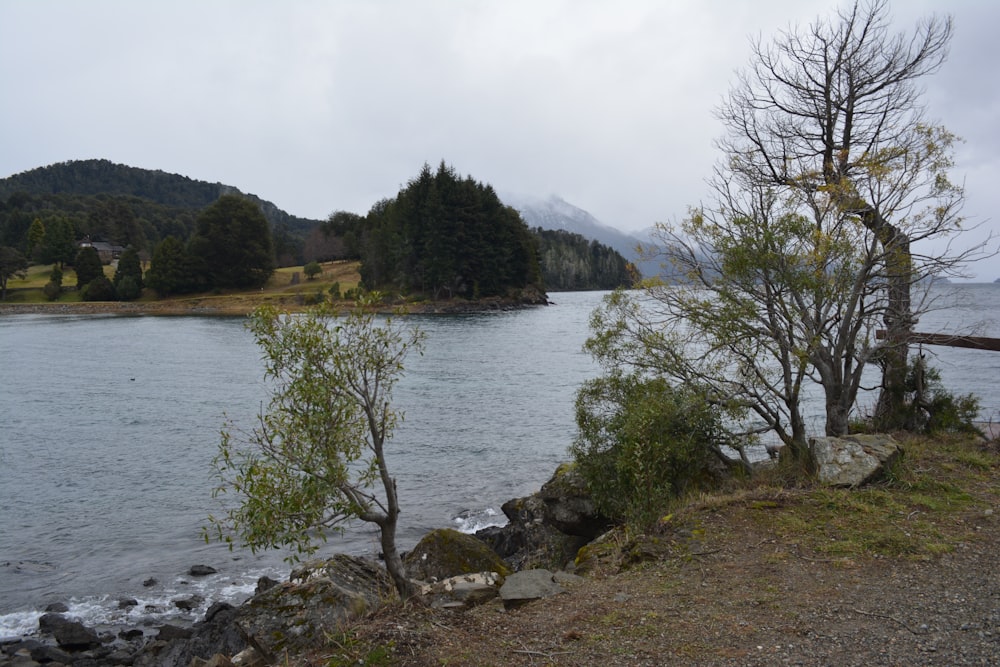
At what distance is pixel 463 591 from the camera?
8398mm

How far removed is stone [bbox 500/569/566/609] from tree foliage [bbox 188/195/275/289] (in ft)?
346

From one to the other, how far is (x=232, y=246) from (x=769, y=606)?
355 ft

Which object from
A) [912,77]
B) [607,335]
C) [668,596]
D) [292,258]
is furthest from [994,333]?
[292,258]

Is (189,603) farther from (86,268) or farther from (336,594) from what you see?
(86,268)

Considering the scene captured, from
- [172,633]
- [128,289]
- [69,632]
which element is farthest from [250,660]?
[128,289]

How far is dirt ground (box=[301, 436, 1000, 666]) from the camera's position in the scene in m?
5.88

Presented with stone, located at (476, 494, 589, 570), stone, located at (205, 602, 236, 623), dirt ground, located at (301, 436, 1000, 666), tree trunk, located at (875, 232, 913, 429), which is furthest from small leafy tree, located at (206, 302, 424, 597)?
tree trunk, located at (875, 232, 913, 429)

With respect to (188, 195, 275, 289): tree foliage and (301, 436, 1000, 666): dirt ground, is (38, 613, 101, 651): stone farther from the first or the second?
(188, 195, 275, 289): tree foliage

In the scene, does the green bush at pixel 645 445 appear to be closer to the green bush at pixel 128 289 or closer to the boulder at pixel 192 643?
the boulder at pixel 192 643

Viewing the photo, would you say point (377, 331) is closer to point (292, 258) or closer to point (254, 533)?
point (254, 533)

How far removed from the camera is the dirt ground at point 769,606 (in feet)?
19.3

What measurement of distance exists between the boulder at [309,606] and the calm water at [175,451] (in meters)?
5.75

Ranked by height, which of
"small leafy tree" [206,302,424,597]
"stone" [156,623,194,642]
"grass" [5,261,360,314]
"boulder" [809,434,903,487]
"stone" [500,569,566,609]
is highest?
"grass" [5,261,360,314]

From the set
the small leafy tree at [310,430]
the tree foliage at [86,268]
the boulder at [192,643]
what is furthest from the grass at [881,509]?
the tree foliage at [86,268]
